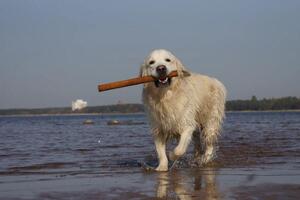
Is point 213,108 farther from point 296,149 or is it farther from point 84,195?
point 84,195

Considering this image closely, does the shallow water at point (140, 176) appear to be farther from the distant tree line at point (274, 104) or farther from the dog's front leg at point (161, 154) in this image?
the distant tree line at point (274, 104)

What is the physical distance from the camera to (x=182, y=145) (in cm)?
887

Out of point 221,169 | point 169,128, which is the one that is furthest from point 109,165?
point 221,169

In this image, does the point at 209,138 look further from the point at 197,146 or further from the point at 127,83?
the point at 127,83

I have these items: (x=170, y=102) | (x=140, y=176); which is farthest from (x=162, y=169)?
(x=170, y=102)

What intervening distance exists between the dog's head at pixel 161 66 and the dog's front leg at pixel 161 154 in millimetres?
1012

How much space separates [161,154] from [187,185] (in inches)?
91.7

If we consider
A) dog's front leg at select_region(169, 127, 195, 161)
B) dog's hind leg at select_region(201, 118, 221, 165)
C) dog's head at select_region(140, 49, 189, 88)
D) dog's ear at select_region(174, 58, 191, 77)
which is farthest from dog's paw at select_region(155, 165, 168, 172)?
dog's hind leg at select_region(201, 118, 221, 165)

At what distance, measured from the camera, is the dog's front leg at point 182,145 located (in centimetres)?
878

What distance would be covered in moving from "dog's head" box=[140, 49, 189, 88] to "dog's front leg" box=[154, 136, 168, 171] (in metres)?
1.01

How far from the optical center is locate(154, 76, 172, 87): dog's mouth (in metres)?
8.66

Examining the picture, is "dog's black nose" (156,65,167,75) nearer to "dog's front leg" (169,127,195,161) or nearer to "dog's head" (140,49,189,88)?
"dog's head" (140,49,189,88)

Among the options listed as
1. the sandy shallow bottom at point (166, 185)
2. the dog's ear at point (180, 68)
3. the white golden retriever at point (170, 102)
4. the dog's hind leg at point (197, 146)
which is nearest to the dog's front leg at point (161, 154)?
the white golden retriever at point (170, 102)

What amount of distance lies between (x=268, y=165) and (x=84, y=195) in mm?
4168
